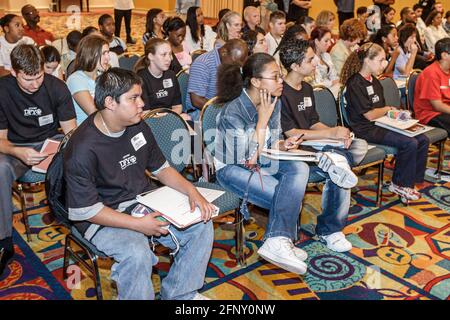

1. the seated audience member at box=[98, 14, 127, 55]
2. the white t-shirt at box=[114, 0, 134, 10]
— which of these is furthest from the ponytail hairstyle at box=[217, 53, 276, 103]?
the white t-shirt at box=[114, 0, 134, 10]

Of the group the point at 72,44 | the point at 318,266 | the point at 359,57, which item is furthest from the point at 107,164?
the point at 72,44

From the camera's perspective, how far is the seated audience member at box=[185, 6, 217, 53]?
6.38 metres

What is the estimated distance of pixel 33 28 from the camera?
6.54 metres

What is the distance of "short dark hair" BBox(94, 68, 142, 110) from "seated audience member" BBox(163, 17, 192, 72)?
288 cm

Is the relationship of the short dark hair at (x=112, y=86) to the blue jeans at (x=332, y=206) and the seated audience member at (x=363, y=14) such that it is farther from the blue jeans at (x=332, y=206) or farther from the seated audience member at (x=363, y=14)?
the seated audience member at (x=363, y=14)

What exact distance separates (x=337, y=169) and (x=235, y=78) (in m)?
0.88

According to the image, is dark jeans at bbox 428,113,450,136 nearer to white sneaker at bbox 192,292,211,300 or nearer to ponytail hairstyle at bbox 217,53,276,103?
ponytail hairstyle at bbox 217,53,276,103

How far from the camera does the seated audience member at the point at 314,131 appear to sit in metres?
3.23

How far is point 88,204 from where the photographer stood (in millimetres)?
2240

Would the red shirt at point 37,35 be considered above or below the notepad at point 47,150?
above

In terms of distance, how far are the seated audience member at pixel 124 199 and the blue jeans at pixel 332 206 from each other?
1049mm

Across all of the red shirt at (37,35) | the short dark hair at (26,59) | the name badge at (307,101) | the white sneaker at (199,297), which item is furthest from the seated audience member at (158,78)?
the red shirt at (37,35)

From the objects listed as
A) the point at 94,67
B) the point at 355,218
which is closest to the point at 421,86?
the point at 355,218

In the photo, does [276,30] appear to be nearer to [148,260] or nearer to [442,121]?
[442,121]
